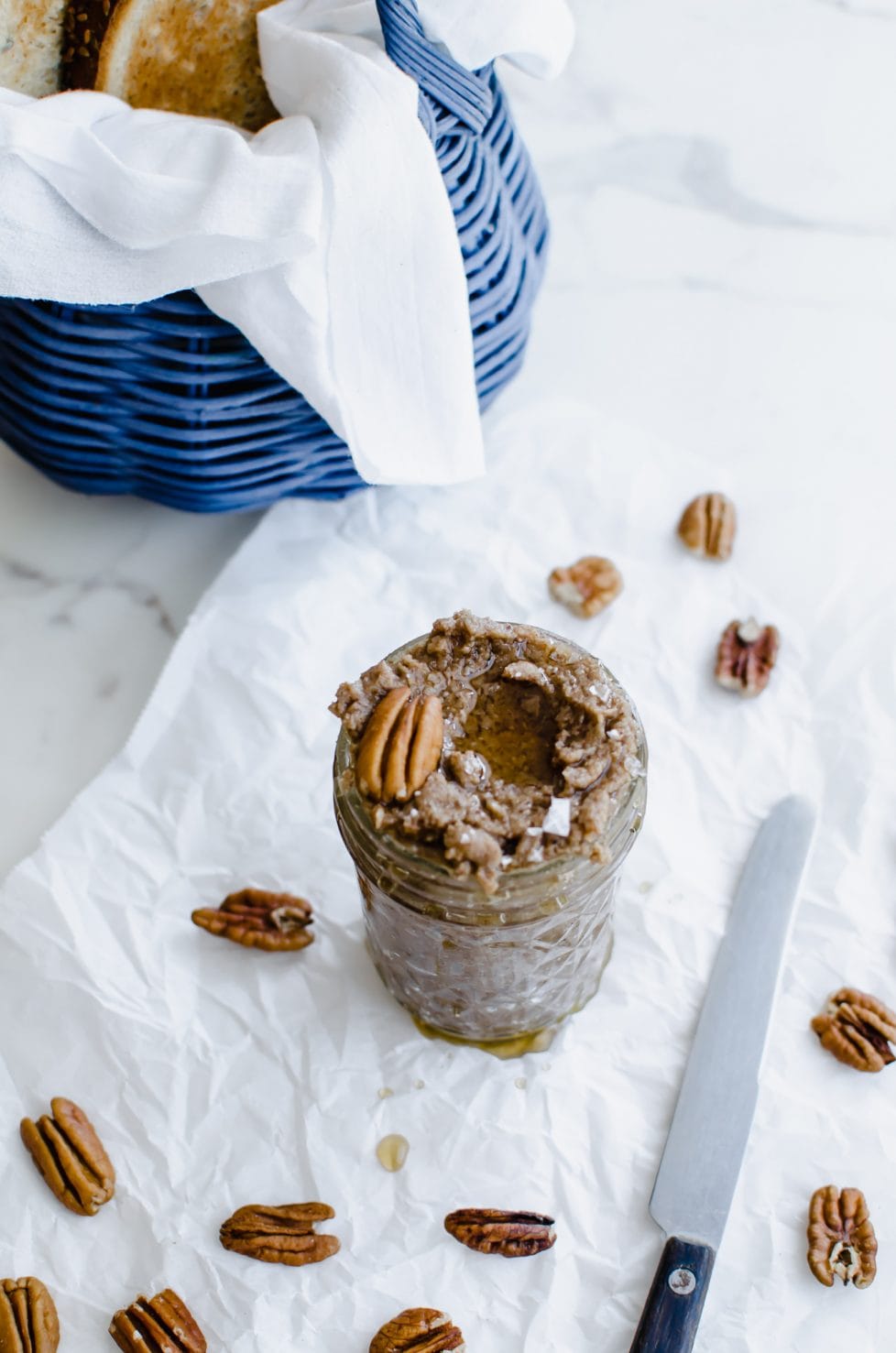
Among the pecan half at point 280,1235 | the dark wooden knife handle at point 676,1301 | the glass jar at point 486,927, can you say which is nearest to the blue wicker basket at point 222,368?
the glass jar at point 486,927

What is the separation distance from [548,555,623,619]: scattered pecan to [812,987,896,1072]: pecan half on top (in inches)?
16.3

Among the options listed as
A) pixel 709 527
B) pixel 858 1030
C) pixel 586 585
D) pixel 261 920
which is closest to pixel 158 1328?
pixel 261 920

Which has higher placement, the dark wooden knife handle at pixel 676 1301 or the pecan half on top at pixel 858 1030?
the pecan half on top at pixel 858 1030

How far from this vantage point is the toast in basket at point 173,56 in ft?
3.66

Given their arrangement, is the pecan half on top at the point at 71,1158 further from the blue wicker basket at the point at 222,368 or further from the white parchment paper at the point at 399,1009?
the blue wicker basket at the point at 222,368

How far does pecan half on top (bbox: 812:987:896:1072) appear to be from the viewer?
1066mm

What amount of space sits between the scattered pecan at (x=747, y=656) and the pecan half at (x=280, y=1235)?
570 mm

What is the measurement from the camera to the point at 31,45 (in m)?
1.13

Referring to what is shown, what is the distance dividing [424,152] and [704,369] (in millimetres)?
511

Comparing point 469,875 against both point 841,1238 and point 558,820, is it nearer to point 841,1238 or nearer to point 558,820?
point 558,820

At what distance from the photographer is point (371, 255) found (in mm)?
1101

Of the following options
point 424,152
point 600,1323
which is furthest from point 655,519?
point 600,1323

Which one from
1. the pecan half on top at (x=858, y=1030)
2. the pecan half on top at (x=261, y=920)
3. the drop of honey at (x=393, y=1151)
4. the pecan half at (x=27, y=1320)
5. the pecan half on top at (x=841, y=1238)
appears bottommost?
the pecan half at (x=27, y=1320)

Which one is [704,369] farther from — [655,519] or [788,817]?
[788,817]
